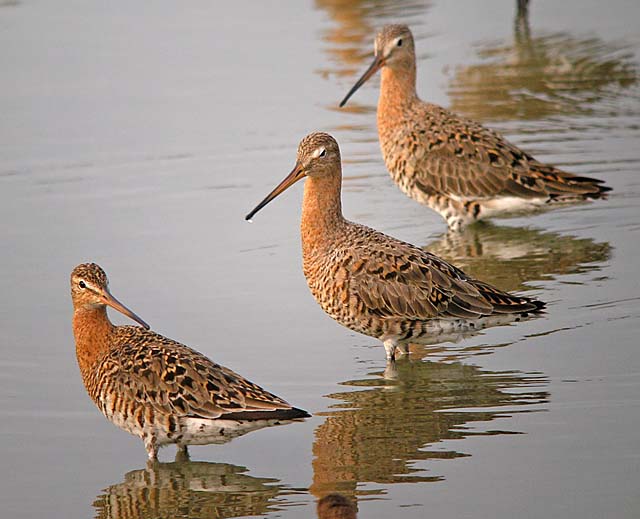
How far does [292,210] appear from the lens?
1112 centimetres

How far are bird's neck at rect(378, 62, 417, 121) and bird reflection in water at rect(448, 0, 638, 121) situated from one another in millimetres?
1930

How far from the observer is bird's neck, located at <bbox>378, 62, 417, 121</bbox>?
1101 cm

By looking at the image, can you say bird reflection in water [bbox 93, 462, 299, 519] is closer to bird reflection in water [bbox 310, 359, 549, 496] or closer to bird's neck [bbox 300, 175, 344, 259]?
bird reflection in water [bbox 310, 359, 549, 496]

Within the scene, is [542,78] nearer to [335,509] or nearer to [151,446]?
[151,446]

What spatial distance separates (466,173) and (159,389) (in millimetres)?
4636

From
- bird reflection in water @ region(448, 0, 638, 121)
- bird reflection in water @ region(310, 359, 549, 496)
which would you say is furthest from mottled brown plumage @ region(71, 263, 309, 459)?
bird reflection in water @ region(448, 0, 638, 121)

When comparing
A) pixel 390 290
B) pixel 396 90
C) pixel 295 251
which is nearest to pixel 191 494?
pixel 390 290

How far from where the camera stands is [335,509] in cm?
496

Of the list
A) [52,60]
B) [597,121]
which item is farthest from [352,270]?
[52,60]

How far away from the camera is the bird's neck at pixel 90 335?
703cm

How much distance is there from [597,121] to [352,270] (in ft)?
17.8

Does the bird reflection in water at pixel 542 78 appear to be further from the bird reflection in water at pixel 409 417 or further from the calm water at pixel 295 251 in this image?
the bird reflection in water at pixel 409 417

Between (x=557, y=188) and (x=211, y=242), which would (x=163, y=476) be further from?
(x=557, y=188)

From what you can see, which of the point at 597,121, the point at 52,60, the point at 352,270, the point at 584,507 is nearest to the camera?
the point at 584,507
